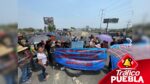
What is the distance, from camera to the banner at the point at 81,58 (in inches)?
124

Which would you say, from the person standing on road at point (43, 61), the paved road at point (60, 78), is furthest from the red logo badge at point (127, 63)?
the person standing on road at point (43, 61)

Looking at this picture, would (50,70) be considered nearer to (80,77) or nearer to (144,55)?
(80,77)

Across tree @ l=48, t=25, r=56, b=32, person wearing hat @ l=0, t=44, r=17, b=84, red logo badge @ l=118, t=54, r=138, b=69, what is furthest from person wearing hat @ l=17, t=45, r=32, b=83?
red logo badge @ l=118, t=54, r=138, b=69

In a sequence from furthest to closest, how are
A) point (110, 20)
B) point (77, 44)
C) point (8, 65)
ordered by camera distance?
point (77, 44), point (110, 20), point (8, 65)

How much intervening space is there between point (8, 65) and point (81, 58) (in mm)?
2404

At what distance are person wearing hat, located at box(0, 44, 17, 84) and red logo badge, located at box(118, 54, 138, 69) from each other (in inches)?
51.4

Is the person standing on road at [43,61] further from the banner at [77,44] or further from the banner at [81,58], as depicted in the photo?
the banner at [77,44]

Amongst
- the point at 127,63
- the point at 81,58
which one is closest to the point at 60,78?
the point at 81,58

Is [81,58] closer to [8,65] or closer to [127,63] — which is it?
[127,63]

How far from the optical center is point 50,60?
124 inches

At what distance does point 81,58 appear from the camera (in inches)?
131

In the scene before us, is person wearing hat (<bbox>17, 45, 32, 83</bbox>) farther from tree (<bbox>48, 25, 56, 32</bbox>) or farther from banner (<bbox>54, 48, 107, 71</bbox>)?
banner (<bbox>54, 48, 107, 71</bbox>)

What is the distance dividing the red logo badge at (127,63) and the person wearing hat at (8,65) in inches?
51.4

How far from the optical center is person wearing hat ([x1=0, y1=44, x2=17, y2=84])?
93cm
